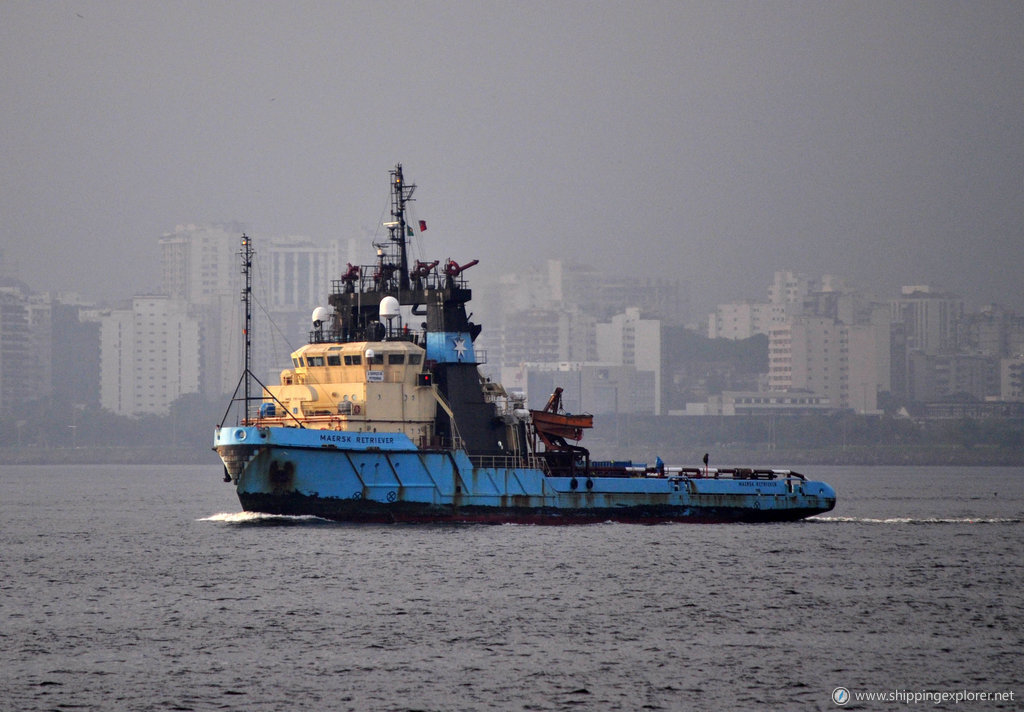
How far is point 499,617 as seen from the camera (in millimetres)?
39375

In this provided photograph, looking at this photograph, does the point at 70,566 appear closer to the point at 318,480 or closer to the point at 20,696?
the point at 318,480

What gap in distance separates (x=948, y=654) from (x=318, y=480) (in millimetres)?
26273

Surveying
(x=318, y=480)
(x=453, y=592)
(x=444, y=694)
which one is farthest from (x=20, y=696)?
(x=318, y=480)

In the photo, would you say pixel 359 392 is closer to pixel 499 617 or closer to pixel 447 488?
pixel 447 488

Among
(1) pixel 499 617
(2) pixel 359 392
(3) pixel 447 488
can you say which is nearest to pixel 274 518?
(2) pixel 359 392

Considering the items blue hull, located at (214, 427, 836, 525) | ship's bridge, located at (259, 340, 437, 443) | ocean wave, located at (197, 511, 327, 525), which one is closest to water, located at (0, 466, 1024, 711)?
ocean wave, located at (197, 511, 327, 525)

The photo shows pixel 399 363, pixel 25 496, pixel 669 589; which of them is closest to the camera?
pixel 669 589

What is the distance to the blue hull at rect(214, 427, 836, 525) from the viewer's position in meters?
54.0

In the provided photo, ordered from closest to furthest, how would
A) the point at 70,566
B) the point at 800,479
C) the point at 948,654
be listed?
the point at 948,654 → the point at 70,566 → the point at 800,479

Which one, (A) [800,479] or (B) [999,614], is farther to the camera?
(A) [800,479]

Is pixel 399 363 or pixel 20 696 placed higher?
pixel 399 363

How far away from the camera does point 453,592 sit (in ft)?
141

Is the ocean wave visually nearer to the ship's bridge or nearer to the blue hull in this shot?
the blue hull

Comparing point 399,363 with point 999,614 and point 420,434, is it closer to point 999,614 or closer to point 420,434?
point 420,434
